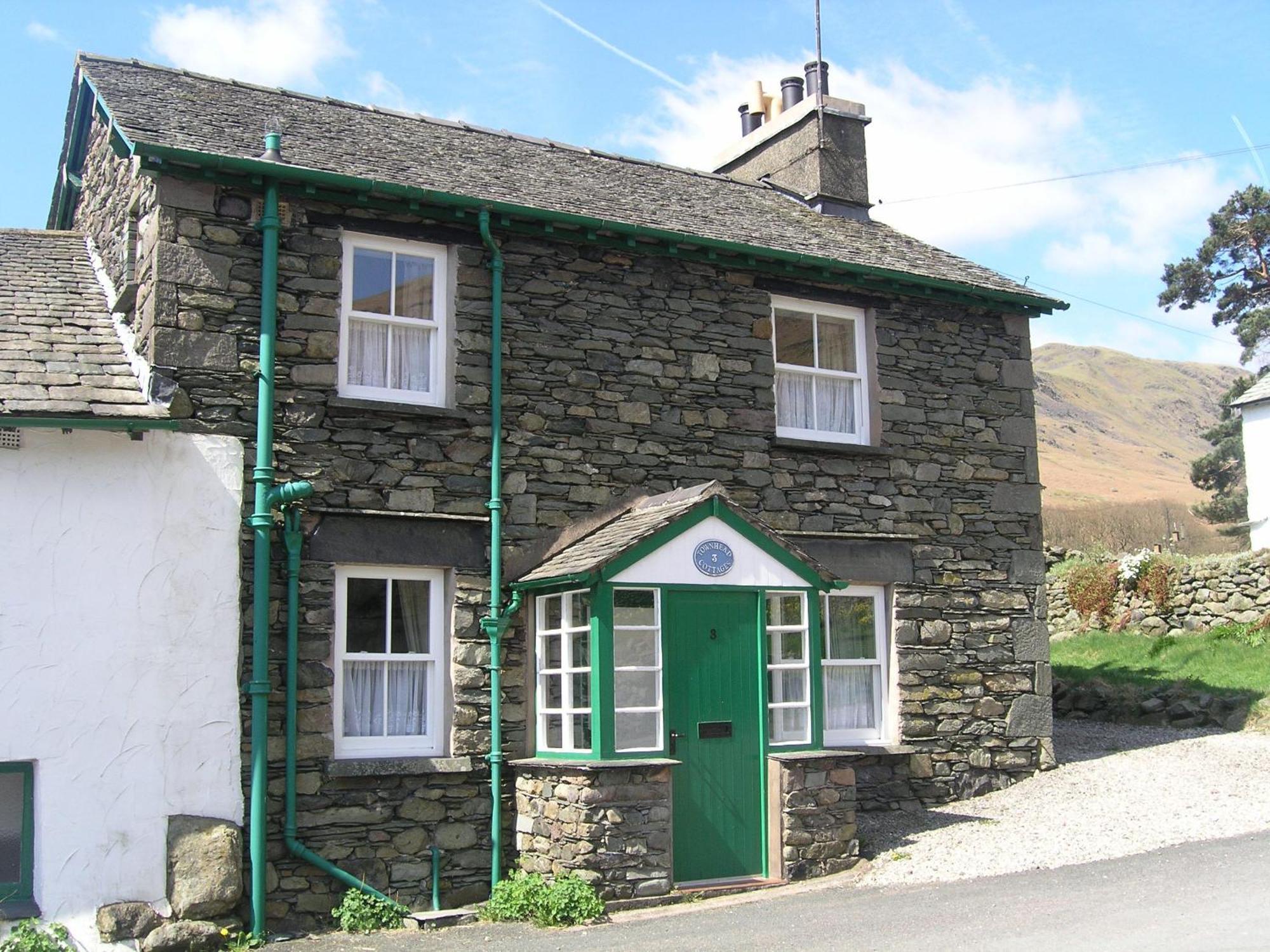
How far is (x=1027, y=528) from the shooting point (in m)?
13.3

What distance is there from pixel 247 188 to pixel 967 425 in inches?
296

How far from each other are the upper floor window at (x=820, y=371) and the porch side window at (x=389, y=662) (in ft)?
13.3

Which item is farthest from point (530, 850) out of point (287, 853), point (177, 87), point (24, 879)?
point (177, 87)

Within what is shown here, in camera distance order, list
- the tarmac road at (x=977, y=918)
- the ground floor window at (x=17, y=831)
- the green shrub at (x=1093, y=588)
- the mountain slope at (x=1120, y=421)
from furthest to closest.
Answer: the mountain slope at (x=1120, y=421) < the green shrub at (x=1093, y=588) < the ground floor window at (x=17, y=831) < the tarmac road at (x=977, y=918)

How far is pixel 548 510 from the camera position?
10750 mm

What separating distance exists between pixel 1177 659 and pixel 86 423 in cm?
1479

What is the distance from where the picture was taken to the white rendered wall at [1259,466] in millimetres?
29406

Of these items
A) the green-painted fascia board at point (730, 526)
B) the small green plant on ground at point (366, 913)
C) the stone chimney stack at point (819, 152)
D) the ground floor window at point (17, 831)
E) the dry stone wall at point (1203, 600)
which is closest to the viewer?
the ground floor window at point (17, 831)

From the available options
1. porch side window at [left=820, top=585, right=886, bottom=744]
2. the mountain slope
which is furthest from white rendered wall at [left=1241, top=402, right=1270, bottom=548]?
the mountain slope

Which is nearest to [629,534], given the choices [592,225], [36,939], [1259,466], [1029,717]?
[592,225]

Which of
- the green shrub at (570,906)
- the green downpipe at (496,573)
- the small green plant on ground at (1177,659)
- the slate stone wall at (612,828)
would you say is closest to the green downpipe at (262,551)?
the green downpipe at (496,573)

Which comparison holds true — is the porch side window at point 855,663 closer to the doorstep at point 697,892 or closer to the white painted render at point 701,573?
the white painted render at point 701,573

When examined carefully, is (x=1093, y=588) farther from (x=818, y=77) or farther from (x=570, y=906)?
(x=570, y=906)

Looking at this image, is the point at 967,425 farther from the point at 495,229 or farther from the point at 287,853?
the point at 287,853
